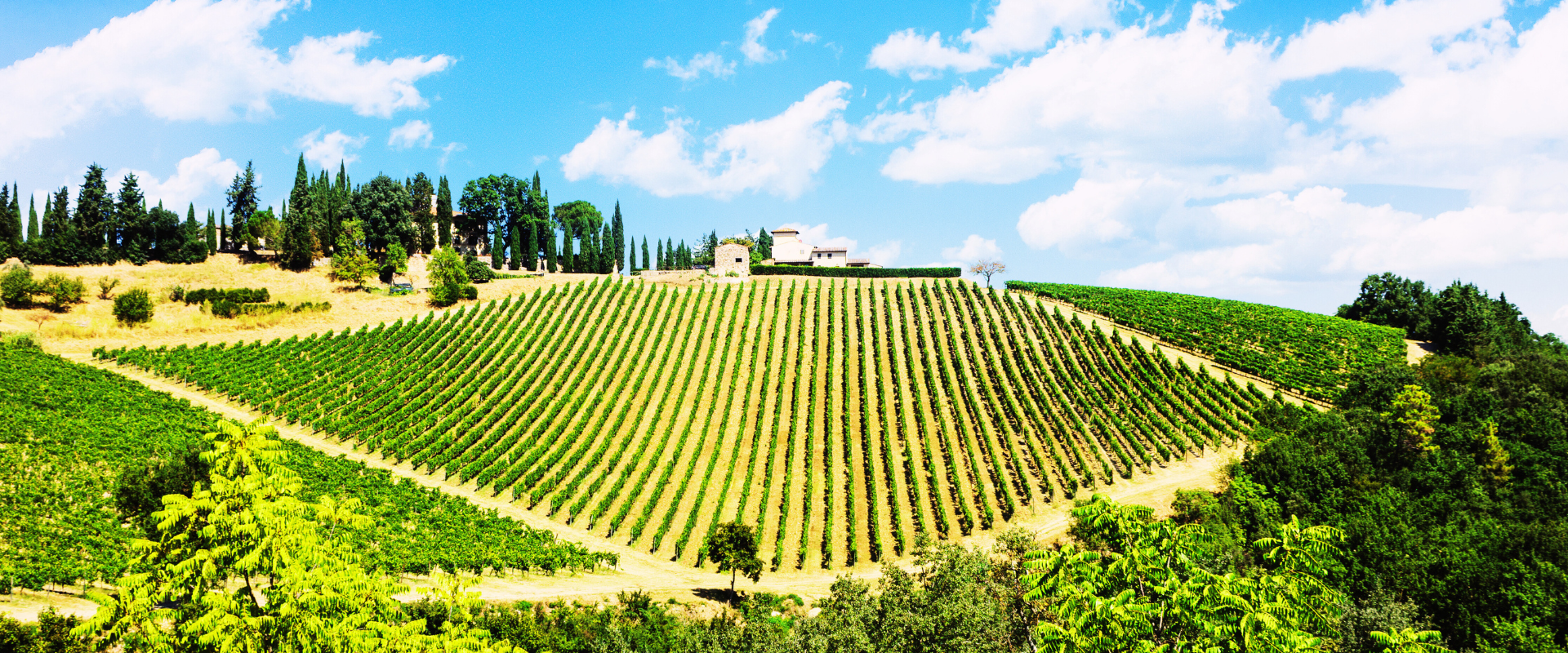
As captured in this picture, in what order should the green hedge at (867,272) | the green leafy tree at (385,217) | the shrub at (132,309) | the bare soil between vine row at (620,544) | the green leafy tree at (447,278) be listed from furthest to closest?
1. the green hedge at (867,272)
2. the green leafy tree at (385,217)
3. the green leafy tree at (447,278)
4. the shrub at (132,309)
5. the bare soil between vine row at (620,544)

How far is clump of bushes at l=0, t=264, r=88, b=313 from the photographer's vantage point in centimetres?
5516

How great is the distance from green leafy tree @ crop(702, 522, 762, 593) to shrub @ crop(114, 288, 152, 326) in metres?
54.0

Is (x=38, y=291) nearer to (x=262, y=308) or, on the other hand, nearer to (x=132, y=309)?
(x=132, y=309)

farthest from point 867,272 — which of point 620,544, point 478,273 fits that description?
point 620,544

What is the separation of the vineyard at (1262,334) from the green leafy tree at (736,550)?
49.5 metres

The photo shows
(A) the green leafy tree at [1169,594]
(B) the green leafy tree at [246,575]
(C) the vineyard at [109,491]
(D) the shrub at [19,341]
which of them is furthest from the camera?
(D) the shrub at [19,341]

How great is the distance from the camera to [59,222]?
73125mm

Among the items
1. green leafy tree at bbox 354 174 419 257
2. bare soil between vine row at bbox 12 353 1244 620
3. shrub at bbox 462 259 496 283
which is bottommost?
bare soil between vine row at bbox 12 353 1244 620

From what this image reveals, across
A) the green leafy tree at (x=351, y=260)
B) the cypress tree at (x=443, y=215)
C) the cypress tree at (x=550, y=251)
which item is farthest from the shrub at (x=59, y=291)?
the cypress tree at (x=550, y=251)

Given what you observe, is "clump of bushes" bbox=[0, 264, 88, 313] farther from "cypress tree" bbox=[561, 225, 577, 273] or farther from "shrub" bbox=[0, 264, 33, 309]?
"cypress tree" bbox=[561, 225, 577, 273]

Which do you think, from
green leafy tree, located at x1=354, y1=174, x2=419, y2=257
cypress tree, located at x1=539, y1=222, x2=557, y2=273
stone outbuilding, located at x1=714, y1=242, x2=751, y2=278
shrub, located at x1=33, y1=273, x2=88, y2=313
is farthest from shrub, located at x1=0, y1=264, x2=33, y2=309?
stone outbuilding, located at x1=714, y1=242, x2=751, y2=278

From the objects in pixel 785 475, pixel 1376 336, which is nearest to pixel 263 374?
pixel 785 475

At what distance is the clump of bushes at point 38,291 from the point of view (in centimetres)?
5516

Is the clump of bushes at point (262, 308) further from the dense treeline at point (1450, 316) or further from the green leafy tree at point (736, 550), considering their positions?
the dense treeline at point (1450, 316)
